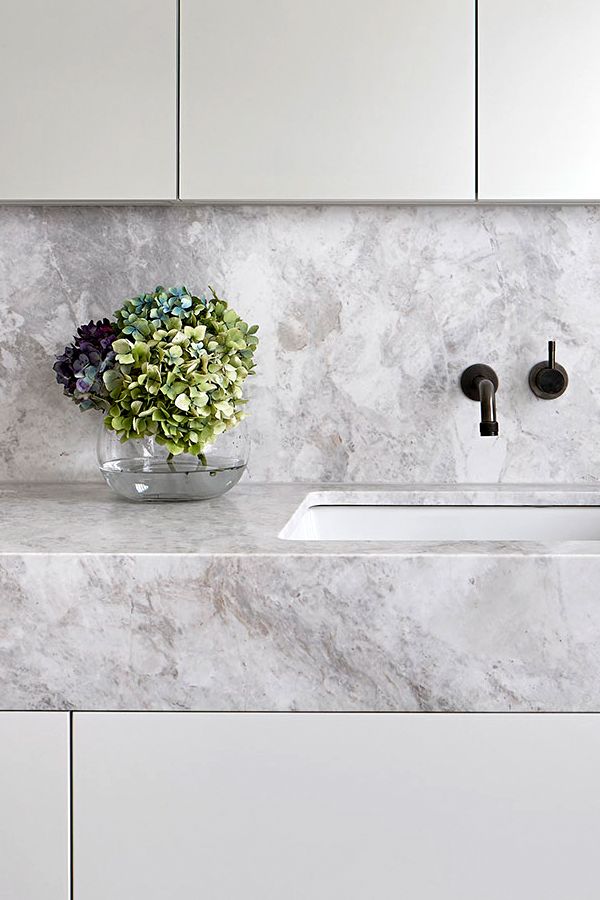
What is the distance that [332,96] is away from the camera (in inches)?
53.6

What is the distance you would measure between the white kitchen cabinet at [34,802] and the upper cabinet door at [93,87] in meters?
0.87

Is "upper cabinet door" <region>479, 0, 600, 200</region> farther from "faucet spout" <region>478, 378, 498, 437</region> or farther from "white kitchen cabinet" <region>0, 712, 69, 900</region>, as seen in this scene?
"white kitchen cabinet" <region>0, 712, 69, 900</region>

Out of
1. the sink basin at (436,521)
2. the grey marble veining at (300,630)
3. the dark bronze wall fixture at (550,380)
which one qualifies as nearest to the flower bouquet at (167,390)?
the sink basin at (436,521)

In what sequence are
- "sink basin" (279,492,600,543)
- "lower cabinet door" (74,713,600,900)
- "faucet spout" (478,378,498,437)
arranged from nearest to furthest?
"lower cabinet door" (74,713,600,900)
"faucet spout" (478,378,498,437)
"sink basin" (279,492,600,543)

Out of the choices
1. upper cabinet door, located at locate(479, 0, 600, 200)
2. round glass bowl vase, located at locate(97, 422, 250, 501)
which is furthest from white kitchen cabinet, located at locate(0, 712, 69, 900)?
upper cabinet door, located at locate(479, 0, 600, 200)

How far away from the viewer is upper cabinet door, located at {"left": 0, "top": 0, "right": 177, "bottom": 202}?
1.38 m

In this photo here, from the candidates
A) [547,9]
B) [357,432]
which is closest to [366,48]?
[547,9]

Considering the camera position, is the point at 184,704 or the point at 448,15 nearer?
the point at 184,704

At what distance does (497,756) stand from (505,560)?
0.68 feet

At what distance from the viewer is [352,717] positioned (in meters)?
0.91

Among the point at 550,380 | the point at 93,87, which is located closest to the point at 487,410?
the point at 550,380

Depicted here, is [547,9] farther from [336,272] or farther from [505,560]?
[505,560]

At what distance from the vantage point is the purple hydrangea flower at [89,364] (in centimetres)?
130

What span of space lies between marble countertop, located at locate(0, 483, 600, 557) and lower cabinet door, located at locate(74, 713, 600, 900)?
0.18 m
